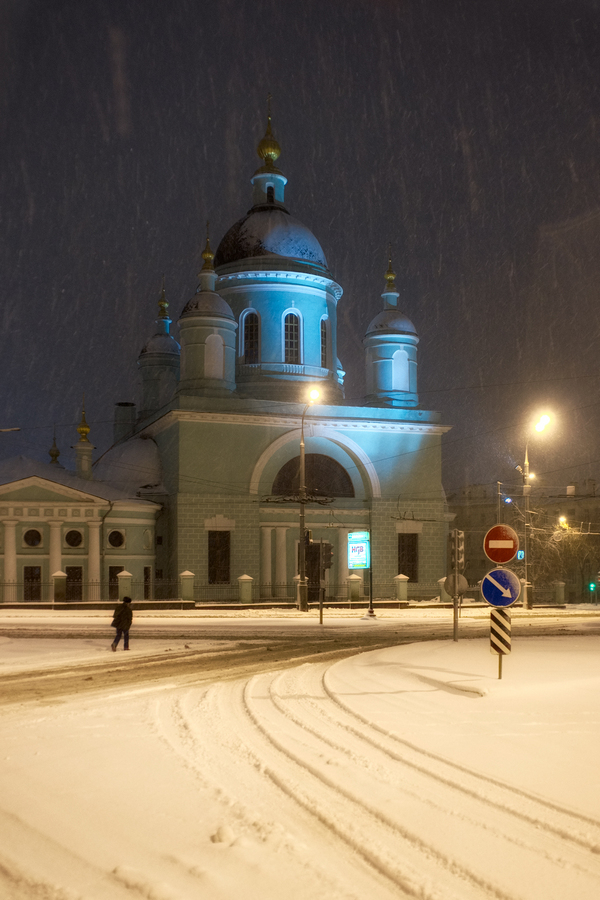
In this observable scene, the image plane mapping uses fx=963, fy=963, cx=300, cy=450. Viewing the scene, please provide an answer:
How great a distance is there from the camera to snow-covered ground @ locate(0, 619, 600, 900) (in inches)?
214

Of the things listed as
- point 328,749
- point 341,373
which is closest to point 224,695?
point 328,749

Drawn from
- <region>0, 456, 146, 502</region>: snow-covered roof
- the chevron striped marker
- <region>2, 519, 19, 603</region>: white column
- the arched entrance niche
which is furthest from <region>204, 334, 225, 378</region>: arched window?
the chevron striped marker

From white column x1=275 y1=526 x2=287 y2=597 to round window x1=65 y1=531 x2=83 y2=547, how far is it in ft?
29.0

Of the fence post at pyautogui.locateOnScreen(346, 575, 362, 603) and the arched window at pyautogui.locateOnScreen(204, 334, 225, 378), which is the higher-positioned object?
the arched window at pyautogui.locateOnScreen(204, 334, 225, 378)

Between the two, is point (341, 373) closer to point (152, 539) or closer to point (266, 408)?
point (266, 408)

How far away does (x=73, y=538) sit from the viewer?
40.9 m

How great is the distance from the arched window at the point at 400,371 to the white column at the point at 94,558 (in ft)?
54.5

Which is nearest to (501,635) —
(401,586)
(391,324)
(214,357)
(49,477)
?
(401,586)

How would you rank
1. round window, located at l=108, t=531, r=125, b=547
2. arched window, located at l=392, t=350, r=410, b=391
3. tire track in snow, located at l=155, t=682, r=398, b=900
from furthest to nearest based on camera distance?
arched window, located at l=392, t=350, r=410, b=391 < round window, located at l=108, t=531, r=125, b=547 < tire track in snow, located at l=155, t=682, r=398, b=900

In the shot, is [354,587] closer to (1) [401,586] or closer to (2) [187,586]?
(1) [401,586]

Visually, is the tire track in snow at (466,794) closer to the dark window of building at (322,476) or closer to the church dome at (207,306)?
the dark window of building at (322,476)

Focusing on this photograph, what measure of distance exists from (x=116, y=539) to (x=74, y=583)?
2835 mm

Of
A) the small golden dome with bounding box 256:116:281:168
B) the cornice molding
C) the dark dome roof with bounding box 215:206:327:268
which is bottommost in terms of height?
the cornice molding

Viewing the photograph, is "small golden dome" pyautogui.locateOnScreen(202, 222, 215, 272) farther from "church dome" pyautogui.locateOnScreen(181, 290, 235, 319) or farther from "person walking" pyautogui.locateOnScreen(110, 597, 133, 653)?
"person walking" pyautogui.locateOnScreen(110, 597, 133, 653)
